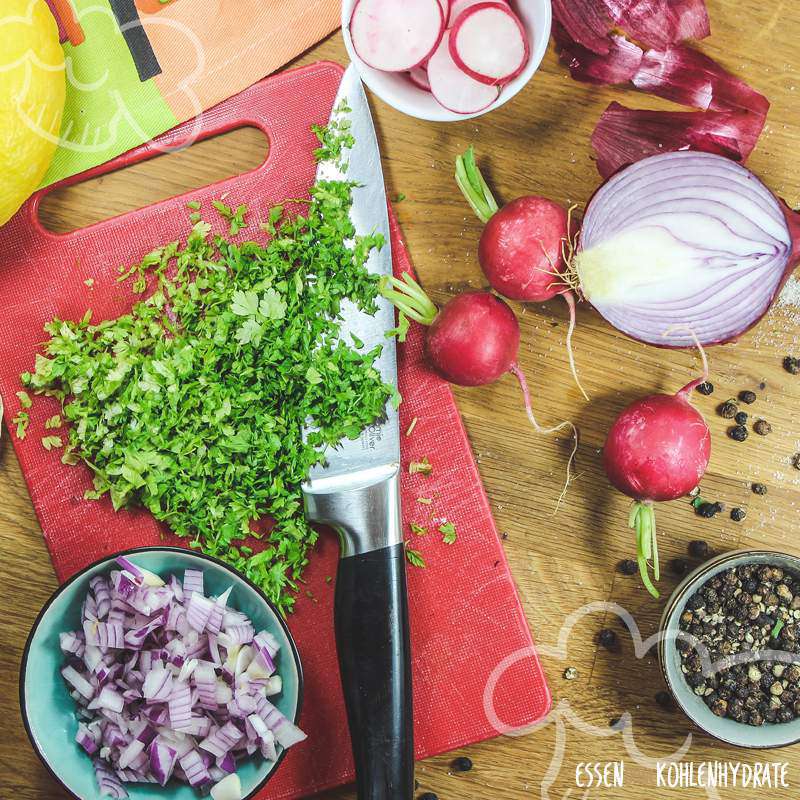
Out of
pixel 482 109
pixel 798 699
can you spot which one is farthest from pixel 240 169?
pixel 798 699

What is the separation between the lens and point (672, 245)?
1.39 meters

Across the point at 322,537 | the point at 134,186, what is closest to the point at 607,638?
the point at 322,537

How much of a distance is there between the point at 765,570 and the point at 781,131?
0.79 metres

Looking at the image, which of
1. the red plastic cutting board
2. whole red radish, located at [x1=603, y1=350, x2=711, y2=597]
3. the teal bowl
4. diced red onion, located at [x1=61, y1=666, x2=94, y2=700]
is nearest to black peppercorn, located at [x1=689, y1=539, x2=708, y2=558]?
whole red radish, located at [x1=603, y1=350, x2=711, y2=597]

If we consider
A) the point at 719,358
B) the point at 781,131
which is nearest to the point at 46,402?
the point at 719,358

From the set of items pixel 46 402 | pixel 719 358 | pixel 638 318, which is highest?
pixel 46 402

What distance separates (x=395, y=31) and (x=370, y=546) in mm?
833

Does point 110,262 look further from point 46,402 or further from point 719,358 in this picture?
point 719,358

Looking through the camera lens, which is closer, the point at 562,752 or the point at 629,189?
the point at 629,189

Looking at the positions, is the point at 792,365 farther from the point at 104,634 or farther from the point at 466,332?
the point at 104,634

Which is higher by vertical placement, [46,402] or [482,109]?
[482,109]

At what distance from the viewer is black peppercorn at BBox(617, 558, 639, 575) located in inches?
60.4

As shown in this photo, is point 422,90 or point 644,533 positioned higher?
point 422,90

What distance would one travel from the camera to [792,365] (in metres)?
1.51
